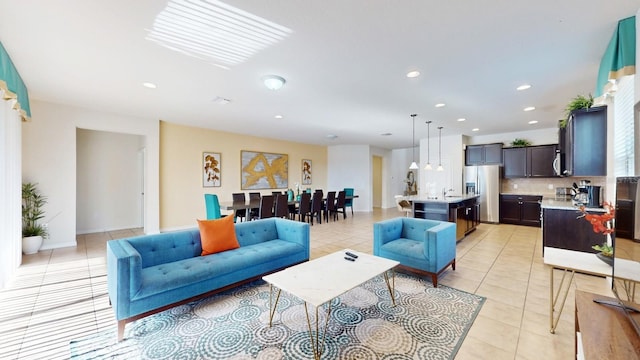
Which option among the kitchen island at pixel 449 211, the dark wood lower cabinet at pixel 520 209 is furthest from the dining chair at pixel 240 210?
the dark wood lower cabinet at pixel 520 209

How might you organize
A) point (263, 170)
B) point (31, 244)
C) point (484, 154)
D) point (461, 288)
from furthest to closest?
point (263, 170), point (484, 154), point (31, 244), point (461, 288)

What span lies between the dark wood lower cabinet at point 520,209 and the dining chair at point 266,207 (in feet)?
19.9

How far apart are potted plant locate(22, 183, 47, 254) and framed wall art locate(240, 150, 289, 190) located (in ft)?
13.2

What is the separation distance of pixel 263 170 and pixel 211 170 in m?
1.63

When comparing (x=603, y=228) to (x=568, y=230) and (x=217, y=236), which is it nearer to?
(x=568, y=230)

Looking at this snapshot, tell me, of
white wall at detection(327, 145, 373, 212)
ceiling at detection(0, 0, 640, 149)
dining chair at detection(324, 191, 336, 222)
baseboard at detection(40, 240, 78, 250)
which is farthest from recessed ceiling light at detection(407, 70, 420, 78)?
baseboard at detection(40, 240, 78, 250)

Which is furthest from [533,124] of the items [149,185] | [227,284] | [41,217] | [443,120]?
[41,217]

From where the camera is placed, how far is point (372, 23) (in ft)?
7.10

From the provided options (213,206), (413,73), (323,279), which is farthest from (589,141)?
(213,206)

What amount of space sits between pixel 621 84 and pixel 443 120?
3.08 meters

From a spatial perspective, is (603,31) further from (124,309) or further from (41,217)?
(41,217)

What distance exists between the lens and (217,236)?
2918mm

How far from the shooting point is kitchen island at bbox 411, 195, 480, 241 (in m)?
4.64

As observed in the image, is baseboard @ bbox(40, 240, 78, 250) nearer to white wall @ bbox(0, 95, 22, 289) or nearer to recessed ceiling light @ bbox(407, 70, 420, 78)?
white wall @ bbox(0, 95, 22, 289)
